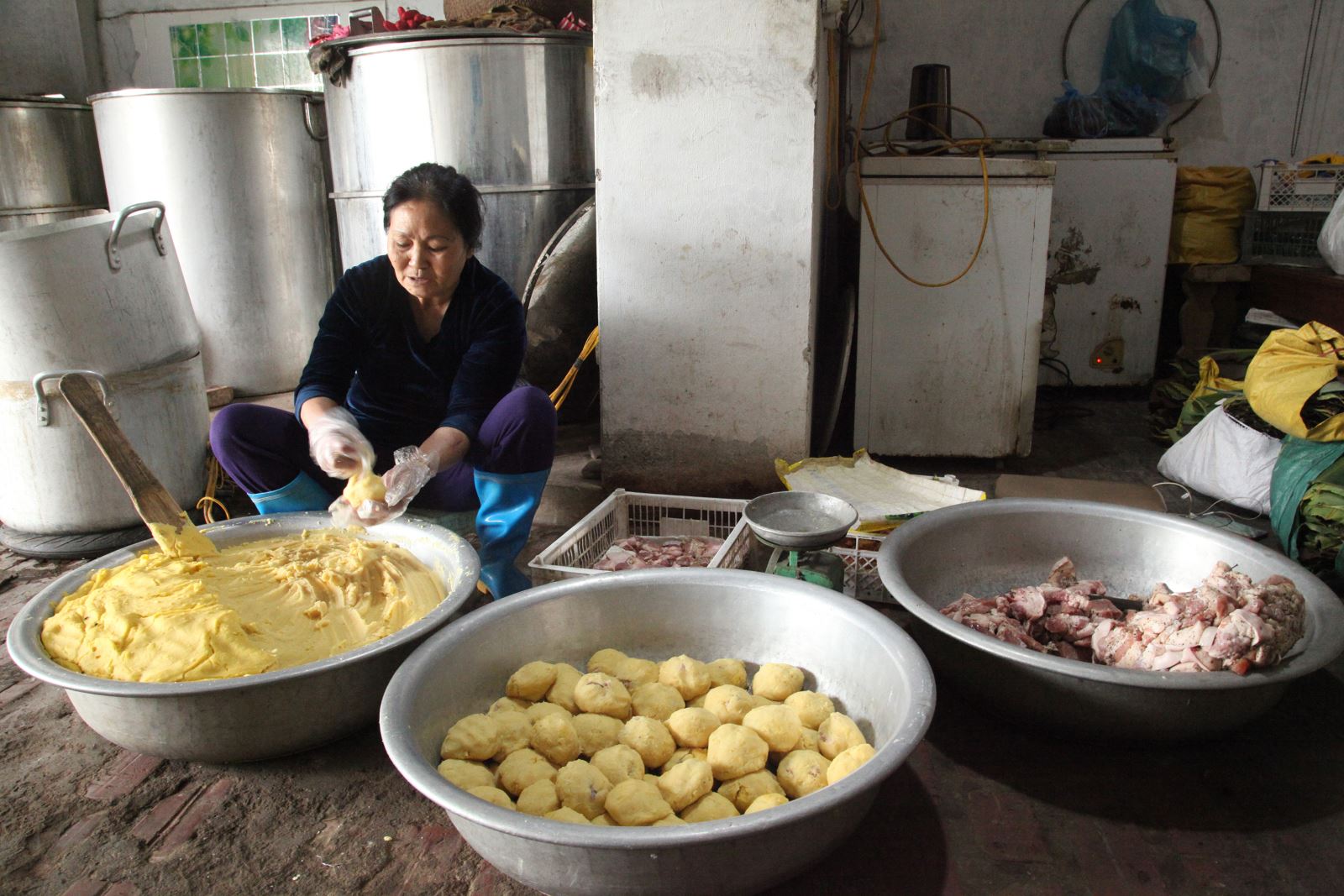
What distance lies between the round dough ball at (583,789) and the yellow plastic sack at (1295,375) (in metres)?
2.70

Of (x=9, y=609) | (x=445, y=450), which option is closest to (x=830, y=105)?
(x=445, y=450)

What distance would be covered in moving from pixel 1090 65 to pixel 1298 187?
1.35 m

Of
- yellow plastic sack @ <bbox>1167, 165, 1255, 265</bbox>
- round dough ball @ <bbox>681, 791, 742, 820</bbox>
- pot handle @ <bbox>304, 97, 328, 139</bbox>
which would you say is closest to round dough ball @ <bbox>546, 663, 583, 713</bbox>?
round dough ball @ <bbox>681, 791, 742, 820</bbox>

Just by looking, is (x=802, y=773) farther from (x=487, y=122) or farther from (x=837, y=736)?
(x=487, y=122)

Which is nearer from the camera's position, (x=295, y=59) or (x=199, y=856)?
(x=199, y=856)

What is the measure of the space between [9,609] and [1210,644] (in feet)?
10.5

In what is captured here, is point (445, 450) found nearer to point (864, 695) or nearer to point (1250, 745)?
point (864, 695)

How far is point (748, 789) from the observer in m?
1.52

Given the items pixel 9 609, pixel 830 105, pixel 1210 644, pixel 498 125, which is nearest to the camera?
pixel 1210 644

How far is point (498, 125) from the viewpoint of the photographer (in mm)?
3662

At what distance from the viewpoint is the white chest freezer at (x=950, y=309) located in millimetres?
3654

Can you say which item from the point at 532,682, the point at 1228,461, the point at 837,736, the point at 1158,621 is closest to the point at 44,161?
the point at 532,682

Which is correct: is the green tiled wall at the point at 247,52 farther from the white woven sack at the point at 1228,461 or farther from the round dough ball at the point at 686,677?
the white woven sack at the point at 1228,461

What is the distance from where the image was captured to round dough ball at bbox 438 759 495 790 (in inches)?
58.6
